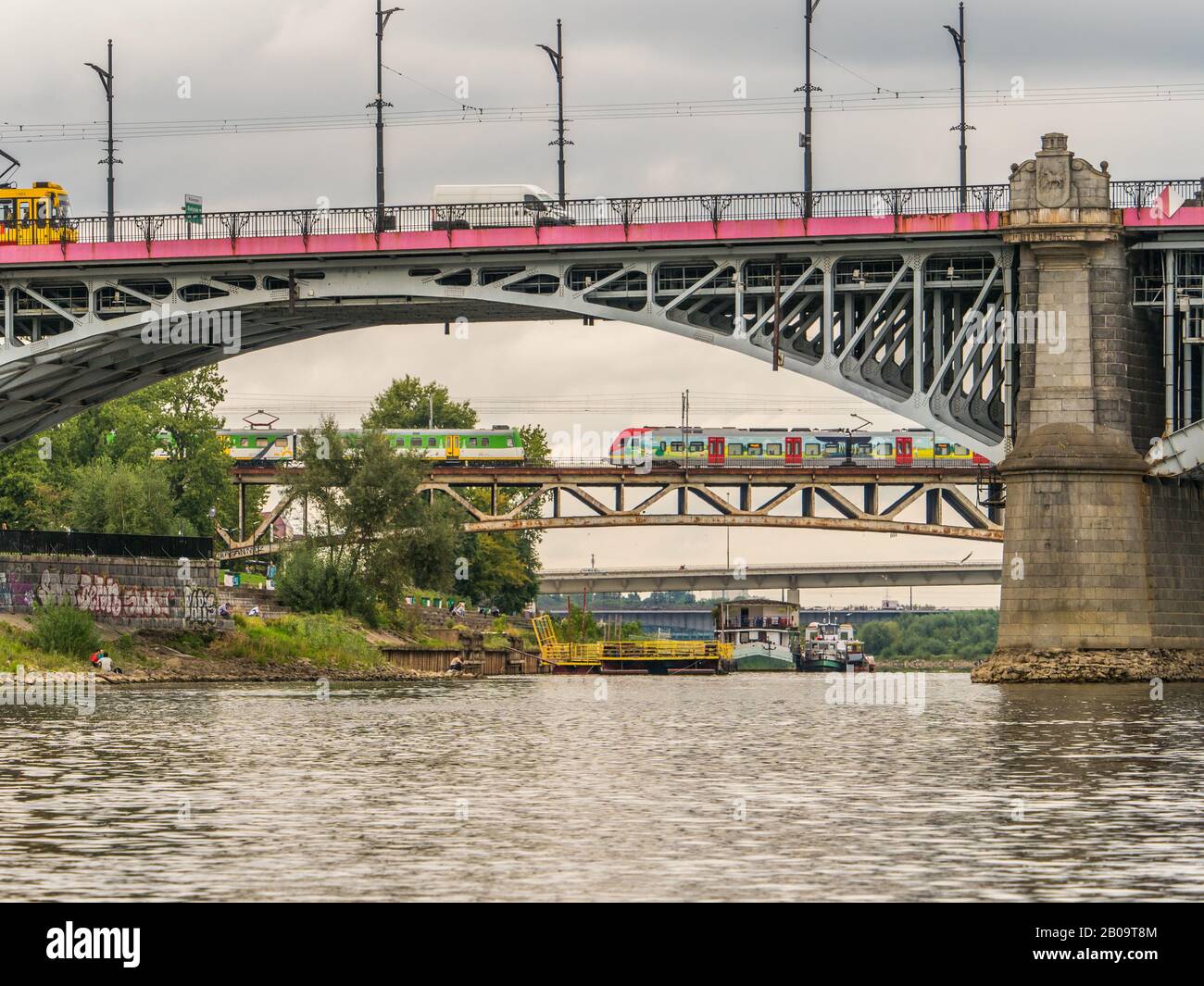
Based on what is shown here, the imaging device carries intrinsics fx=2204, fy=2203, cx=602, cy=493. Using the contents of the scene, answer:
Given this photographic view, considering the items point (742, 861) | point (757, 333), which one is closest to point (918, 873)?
point (742, 861)

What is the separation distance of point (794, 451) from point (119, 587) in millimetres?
59531

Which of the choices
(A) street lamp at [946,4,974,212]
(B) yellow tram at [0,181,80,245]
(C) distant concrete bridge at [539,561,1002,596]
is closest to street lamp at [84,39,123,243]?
(B) yellow tram at [0,181,80,245]

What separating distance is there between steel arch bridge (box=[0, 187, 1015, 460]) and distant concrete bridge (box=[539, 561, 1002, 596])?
77871mm

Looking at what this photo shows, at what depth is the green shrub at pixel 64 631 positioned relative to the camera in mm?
65312

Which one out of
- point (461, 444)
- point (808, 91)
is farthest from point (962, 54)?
point (461, 444)

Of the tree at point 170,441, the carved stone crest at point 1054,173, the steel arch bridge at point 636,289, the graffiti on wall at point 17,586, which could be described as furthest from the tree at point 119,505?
the carved stone crest at point 1054,173

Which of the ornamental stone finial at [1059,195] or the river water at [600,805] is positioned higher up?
the ornamental stone finial at [1059,195]

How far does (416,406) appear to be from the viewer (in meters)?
142

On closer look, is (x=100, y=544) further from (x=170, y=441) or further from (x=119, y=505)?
(x=170, y=441)

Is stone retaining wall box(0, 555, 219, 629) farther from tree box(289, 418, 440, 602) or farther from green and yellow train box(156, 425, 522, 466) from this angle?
green and yellow train box(156, 425, 522, 466)

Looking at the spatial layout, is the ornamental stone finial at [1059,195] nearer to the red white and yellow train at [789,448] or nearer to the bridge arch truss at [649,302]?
the bridge arch truss at [649,302]

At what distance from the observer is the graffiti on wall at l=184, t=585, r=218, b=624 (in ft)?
248

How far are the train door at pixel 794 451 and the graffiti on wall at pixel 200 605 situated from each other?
5344 cm
